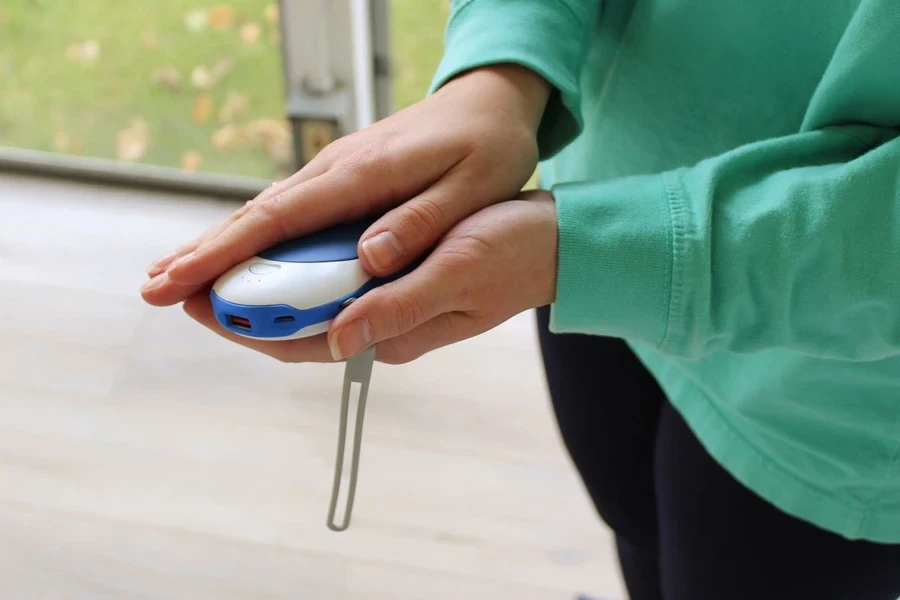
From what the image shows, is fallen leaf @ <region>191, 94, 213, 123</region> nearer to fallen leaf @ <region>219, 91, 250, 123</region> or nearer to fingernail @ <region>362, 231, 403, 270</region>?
fallen leaf @ <region>219, 91, 250, 123</region>

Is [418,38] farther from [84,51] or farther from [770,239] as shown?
[770,239]

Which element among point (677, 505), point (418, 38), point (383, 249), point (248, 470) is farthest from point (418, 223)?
point (418, 38)

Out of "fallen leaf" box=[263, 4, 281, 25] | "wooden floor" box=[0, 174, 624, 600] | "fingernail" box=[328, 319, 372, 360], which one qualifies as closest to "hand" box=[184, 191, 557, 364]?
"fingernail" box=[328, 319, 372, 360]

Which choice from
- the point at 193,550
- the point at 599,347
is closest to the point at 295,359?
the point at 599,347

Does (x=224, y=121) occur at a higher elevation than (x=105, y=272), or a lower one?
higher

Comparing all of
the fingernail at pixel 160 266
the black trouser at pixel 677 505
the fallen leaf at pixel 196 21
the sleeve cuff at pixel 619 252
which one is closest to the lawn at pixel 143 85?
the fallen leaf at pixel 196 21

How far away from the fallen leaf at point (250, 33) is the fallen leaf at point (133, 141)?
269 mm

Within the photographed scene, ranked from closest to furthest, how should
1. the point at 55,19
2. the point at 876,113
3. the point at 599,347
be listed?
the point at 876,113, the point at 599,347, the point at 55,19

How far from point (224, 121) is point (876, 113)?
5.05ft

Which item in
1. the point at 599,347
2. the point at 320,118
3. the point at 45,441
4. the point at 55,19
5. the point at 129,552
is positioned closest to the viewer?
the point at 599,347

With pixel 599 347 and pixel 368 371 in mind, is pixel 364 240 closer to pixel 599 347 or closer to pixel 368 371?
pixel 368 371

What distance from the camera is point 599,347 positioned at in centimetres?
69

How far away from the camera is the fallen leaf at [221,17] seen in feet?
5.57

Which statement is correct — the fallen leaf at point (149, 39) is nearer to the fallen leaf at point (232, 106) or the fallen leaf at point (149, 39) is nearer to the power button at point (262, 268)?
the fallen leaf at point (232, 106)
